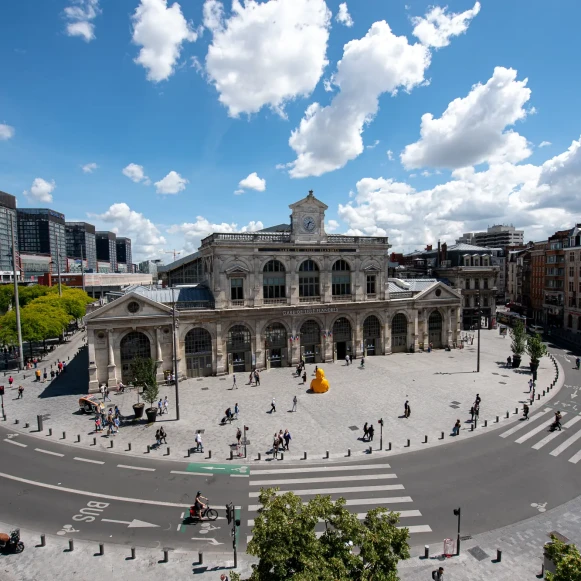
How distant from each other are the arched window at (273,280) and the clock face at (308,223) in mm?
5771

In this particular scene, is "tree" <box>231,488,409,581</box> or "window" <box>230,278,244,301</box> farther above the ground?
"window" <box>230,278,244,301</box>

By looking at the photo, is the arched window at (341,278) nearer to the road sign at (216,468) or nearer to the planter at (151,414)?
the planter at (151,414)

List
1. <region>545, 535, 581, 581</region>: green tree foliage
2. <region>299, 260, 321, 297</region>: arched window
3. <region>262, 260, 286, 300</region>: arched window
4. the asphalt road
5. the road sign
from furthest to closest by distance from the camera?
<region>299, 260, 321, 297</region>: arched window
<region>262, 260, 286, 300</region>: arched window
the road sign
the asphalt road
<region>545, 535, 581, 581</region>: green tree foliage

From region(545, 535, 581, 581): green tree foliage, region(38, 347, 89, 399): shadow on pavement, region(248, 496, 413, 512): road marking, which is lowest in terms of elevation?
region(248, 496, 413, 512): road marking

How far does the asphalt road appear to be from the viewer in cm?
1911

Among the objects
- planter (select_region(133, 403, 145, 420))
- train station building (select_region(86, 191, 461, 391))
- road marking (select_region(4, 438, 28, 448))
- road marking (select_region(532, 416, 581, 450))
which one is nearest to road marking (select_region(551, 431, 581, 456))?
road marking (select_region(532, 416, 581, 450))

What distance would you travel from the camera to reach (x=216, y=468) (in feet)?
81.5

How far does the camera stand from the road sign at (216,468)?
24406 millimetres

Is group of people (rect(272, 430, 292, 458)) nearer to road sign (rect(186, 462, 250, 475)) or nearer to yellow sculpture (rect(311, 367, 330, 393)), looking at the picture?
road sign (rect(186, 462, 250, 475))

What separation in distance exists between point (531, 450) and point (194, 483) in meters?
23.0

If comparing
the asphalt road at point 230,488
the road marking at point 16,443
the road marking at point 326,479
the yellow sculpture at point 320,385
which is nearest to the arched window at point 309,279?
the yellow sculpture at point 320,385

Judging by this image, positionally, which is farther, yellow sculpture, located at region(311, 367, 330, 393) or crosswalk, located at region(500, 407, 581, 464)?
yellow sculpture, located at region(311, 367, 330, 393)

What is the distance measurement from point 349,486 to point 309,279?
31402 mm

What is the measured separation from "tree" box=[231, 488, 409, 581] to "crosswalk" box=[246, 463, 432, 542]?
9.03 metres
